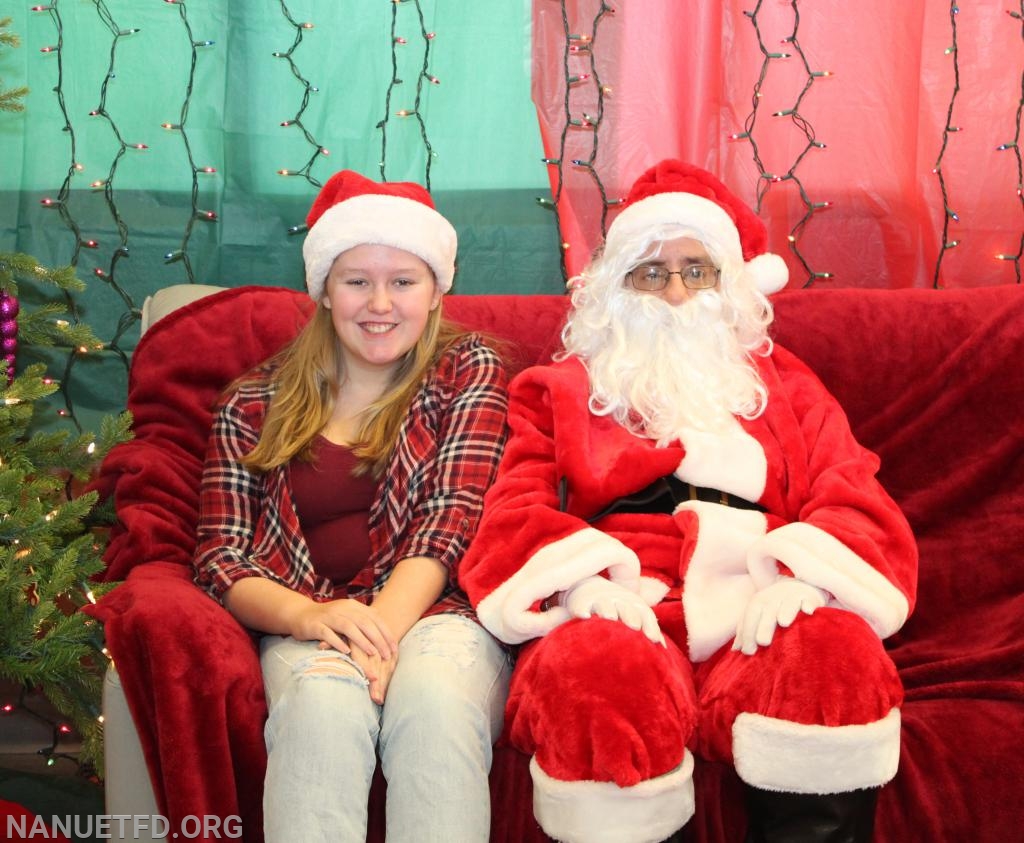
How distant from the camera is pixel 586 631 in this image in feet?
5.28

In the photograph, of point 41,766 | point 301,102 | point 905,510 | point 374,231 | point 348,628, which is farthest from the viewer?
point 301,102

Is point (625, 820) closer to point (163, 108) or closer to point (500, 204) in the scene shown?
point (500, 204)

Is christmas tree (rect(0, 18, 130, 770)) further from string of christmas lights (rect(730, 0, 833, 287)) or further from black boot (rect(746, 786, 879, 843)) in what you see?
string of christmas lights (rect(730, 0, 833, 287))

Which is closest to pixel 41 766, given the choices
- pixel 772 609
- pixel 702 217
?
pixel 772 609

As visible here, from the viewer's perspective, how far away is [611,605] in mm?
1646

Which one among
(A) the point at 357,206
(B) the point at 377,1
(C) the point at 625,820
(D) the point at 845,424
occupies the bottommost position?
(C) the point at 625,820

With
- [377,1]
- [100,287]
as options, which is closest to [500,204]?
[377,1]

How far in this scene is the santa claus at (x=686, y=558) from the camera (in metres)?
1.49

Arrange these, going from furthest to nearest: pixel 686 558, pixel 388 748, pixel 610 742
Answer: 1. pixel 686 558
2. pixel 388 748
3. pixel 610 742

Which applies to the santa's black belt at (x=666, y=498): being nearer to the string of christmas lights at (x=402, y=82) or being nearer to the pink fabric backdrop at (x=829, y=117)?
the pink fabric backdrop at (x=829, y=117)

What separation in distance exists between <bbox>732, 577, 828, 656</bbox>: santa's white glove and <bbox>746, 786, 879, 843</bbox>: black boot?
8.6 inches

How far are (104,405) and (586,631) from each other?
68.8 inches

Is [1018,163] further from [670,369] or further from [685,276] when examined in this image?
[670,369]

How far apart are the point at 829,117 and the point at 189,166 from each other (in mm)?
1656
